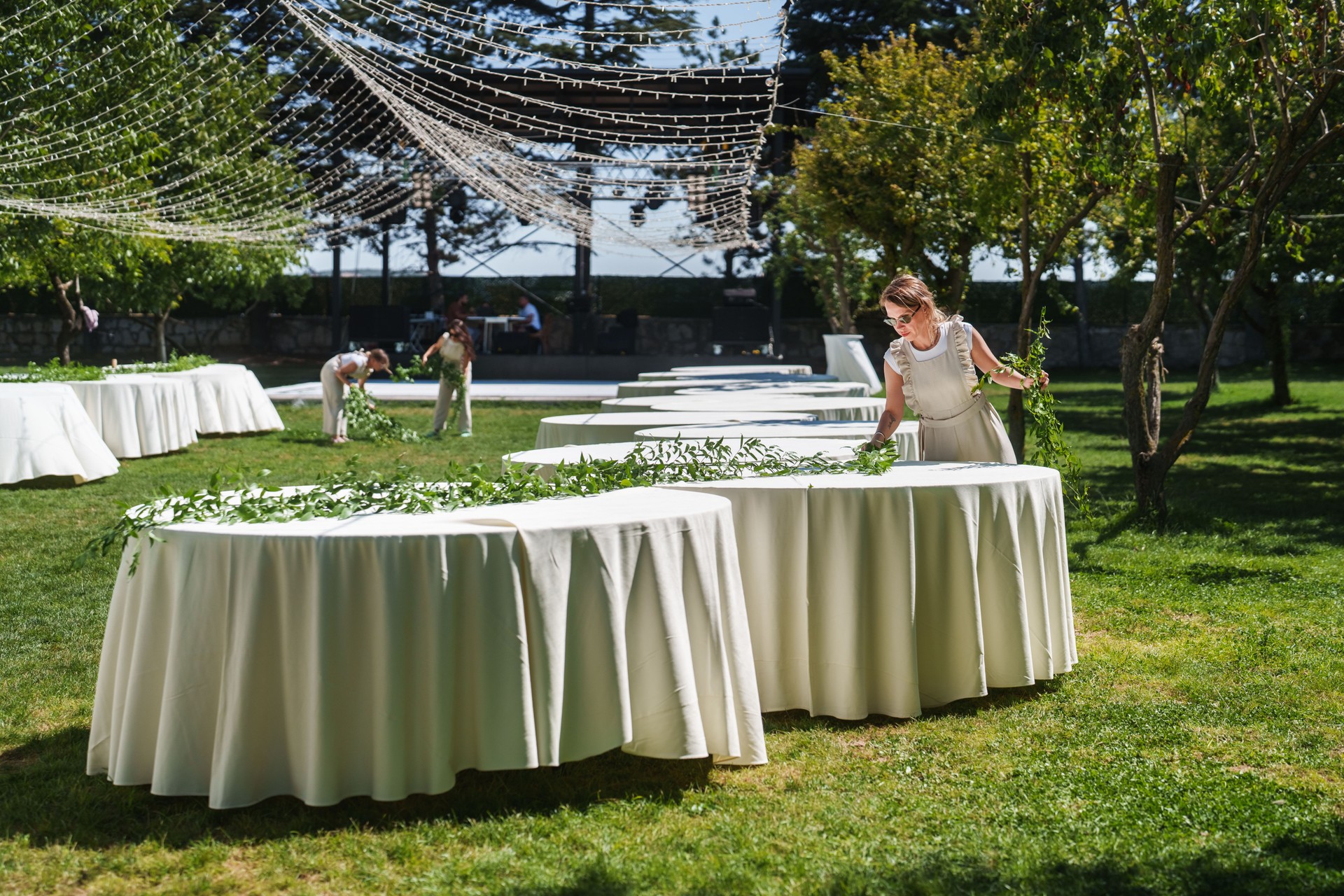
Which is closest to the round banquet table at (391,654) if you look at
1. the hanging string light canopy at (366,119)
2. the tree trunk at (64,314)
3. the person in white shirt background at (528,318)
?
the hanging string light canopy at (366,119)

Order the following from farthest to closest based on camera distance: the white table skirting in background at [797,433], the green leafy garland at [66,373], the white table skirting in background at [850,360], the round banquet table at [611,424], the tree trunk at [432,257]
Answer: the tree trunk at [432,257] < the white table skirting in background at [850,360] < the green leafy garland at [66,373] < the round banquet table at [611,424] < the white table skirting in background at [797,433]

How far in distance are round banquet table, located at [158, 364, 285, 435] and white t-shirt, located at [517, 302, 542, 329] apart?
10.8 m

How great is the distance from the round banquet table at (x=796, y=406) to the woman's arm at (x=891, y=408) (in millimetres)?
2759

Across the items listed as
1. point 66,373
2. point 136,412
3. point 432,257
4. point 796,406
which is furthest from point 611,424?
point 432,257

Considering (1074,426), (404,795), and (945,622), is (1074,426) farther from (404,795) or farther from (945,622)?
(404,795)

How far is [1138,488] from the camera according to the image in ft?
25.2

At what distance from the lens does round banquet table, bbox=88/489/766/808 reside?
2.94m

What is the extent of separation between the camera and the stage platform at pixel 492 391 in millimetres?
18406

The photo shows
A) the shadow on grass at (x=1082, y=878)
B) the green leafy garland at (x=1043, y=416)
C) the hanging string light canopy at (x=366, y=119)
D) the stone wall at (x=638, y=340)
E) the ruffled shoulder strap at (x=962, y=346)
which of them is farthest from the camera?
the stone wall at (x=638, y=340)

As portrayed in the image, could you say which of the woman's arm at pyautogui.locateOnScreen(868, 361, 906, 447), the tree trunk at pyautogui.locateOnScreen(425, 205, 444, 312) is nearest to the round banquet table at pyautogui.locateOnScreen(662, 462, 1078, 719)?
the woman's arm at pyautogui.locateOnScreen(868, 361, 906, 447)

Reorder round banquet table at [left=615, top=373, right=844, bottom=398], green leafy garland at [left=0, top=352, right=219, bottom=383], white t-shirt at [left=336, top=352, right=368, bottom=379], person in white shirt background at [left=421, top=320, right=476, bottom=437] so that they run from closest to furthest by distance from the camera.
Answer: green leafy garland at [left=0, top=352, right=219, bottom=383] → round banquet table at [left=615, top=373, right=844, bottom=398] → white t-shirt at [left=336, top=352, right=368, bottom=379] → person in white shirt background at [left=421, top=320, right=476, bottom=437]

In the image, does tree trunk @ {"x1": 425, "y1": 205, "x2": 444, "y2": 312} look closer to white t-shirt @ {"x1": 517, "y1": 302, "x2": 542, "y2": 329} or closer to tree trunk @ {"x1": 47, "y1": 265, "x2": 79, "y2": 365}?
white t-shirt @ {"x1": 517, "y1": 302, "x2": 542, "y2": 329}

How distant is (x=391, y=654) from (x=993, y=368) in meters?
2.69

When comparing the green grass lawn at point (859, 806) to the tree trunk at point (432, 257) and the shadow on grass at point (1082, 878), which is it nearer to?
the shadow on grass at point (1082, 878)
